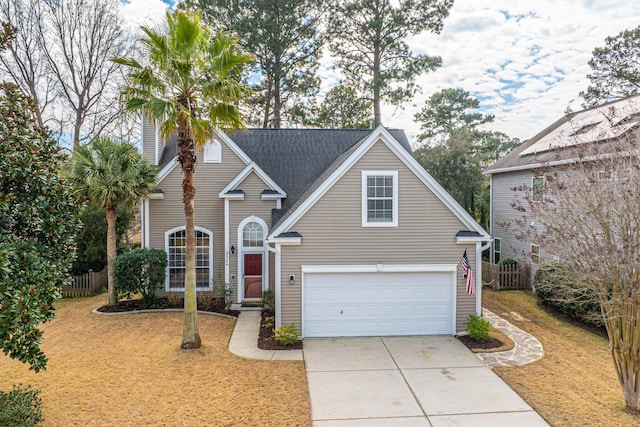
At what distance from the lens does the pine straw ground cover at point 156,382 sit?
683 centimetres

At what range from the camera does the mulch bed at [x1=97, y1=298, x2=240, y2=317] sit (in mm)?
13656

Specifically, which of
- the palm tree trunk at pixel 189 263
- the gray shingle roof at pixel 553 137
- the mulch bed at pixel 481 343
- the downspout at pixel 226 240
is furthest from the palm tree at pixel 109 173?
the gray shingle roof at pixel 553 137

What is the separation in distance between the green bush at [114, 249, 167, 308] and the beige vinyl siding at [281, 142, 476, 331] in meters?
5.58

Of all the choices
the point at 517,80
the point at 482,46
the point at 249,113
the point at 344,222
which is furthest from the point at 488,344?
the point at 249,113

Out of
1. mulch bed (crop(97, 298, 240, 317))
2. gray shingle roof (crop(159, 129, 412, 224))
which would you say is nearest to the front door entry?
mulch bed (crop(97, 298, 240, 317))

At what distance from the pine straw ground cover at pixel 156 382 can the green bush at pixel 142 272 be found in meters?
2.14

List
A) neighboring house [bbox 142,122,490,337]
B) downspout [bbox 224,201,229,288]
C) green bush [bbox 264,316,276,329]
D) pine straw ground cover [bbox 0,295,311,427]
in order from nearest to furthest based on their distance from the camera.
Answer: pine straw ground cover [bbox 0,295,311,427] → neighboring house [bbox 142,122,490,337] → green bush [bbox 264,316,276,329] → downspout [bbox 224,201,229,288]

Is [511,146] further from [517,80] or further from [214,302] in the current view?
[214,302]

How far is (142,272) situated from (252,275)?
12.8ft

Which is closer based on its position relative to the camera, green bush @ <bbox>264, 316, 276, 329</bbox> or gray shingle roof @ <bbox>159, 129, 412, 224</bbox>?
green bush @ <bbox>264, 316, 276, 329</bbox>

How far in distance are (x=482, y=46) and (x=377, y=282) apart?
12.5 m

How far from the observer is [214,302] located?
Result: 14.3 meters

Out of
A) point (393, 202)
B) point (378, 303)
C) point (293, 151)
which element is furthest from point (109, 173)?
point (378, 303)

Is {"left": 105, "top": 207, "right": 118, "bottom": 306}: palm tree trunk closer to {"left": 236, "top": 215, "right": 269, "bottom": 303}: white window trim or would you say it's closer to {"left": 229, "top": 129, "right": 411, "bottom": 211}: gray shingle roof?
{"left": 236, "top": 215, "right": 269, "bottom": 303}: white window trim
